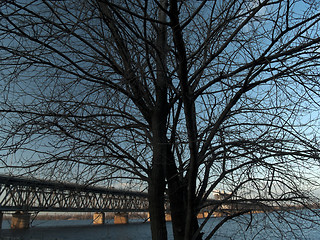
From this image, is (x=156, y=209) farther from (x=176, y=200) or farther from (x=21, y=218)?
(x=21, y=218)

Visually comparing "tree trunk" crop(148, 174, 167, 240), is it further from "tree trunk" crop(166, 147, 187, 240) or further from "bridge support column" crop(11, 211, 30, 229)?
"bridge support column" crop(11, 211, 30, 229)

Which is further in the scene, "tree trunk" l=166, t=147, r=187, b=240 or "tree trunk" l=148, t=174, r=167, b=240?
"tree trunk" l=166, t=147, r=187, b=240

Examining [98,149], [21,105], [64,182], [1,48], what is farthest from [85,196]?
[1,48]

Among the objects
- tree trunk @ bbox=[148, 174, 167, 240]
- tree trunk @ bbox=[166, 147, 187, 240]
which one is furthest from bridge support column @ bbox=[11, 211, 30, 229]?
tree trunk @ bbox=[166, 147, 187, 240]

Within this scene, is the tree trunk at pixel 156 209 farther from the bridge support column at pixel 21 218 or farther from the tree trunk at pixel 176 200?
the bridge support column at pixel 21 218

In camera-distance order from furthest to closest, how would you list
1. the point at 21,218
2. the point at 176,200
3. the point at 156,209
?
1. the point at 21,218
2. the point at 176,200
3. the point at 156,209

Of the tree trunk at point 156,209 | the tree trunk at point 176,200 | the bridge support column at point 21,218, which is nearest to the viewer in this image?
the tree trunk at point 156,209

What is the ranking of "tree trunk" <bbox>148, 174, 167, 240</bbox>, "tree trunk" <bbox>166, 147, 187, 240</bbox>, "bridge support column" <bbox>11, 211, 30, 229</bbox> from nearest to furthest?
"tree trunk" <bbox>148, 174, 167, 240</bbox>
"tree trunk" <bbox>166, 147, 187, 240</bbox>
"bridge support column" <bbox>11, 211, 30, 229</bbox>

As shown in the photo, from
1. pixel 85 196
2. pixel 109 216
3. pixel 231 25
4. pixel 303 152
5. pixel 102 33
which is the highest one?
pixel 102 33

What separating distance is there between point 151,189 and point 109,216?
1.27 metres

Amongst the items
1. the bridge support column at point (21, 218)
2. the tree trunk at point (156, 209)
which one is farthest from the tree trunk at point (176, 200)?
the bridge support column at point (21, 218)

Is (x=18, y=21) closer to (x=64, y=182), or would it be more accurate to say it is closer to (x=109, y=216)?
(x=64, y=182)

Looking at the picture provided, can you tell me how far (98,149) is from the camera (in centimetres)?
324

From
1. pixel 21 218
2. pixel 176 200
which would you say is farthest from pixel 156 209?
pixel 21 218
